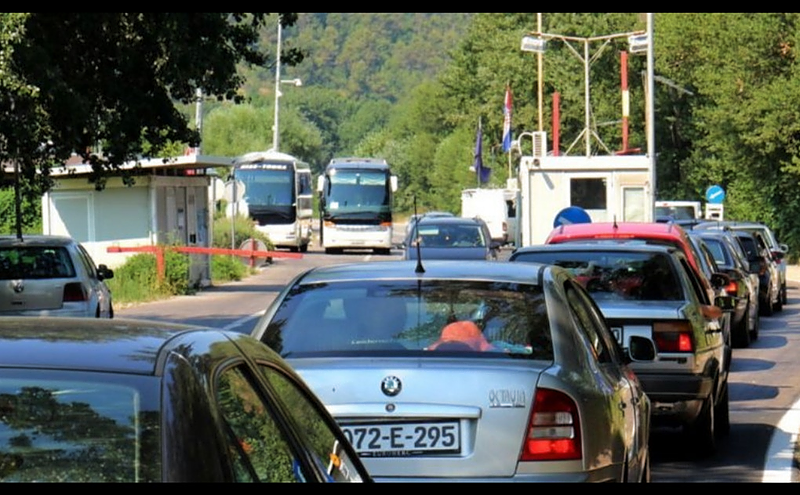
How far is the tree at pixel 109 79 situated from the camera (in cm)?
2275

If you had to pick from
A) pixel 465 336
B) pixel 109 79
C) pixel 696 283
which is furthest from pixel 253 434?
pixel 109 79

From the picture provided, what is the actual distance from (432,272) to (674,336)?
4.26 meters

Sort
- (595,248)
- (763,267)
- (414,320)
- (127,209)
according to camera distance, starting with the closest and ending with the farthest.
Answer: (414,320) → (595,248) → (763,267) → (127,209)

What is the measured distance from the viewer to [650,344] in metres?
8.97

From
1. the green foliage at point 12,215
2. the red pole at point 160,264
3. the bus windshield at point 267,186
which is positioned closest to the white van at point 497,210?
the bus windshield at point 267,186

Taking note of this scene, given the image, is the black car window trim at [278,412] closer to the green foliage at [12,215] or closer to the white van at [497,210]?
the green foliage at [12,215]

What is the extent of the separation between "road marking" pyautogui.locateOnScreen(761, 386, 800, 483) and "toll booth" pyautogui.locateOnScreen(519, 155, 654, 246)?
15788 millimetres

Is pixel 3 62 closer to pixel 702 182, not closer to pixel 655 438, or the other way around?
pixel 655 438

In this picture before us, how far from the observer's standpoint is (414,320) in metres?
7.24

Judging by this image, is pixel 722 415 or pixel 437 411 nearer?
pixel 437 411

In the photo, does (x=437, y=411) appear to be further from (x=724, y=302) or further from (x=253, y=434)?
(x=724, y=302)

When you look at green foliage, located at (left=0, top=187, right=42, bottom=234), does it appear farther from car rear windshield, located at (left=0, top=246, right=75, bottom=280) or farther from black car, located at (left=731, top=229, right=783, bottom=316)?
car rear windshield, located at (left=0, top=246, right=75, bottom=280)

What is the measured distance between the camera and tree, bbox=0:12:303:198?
74.6 feet

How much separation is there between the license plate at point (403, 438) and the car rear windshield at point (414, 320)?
0.44 metres
